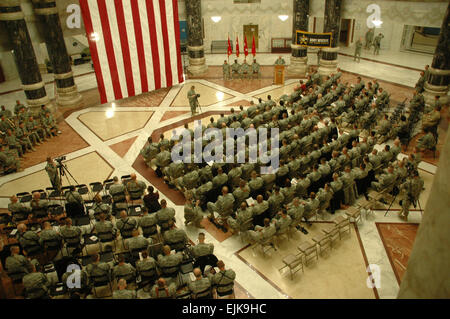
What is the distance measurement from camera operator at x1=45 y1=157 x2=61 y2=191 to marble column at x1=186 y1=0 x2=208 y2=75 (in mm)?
11825

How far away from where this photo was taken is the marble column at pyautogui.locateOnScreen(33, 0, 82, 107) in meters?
14.9

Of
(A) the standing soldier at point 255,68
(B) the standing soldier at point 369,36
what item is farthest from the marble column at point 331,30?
(B) the standing soldier at point 369,36

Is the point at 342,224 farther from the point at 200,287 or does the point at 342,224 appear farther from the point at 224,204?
the point at 200,287

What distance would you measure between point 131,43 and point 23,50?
437cm

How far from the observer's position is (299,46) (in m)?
19.0

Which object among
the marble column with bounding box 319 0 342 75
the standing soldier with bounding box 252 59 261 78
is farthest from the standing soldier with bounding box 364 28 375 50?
the standing soldier with bounding box 252 59 261 78

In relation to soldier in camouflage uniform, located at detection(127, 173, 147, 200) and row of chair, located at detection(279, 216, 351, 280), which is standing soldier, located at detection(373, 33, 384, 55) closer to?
row of chair, located at detection(279, 216, 351, 280)

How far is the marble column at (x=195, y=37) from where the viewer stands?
61.9 feet

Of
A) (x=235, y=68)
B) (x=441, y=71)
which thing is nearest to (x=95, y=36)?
(x=235, y=68)

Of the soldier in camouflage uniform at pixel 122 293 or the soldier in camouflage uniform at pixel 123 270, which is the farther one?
the soldier in camouflage uniform at pixel 123 270

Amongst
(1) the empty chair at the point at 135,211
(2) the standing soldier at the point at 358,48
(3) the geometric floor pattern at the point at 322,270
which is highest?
(2) the standing soldier at the point at 358,48

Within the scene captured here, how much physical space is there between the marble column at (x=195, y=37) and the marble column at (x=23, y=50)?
8.12 metres

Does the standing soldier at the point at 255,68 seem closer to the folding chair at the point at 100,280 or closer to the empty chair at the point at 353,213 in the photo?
the empty chair at the point at 353,213
